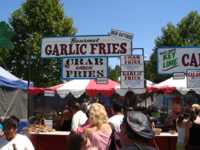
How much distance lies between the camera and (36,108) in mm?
31922

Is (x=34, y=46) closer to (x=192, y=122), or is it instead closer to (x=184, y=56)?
(x=184, y=56)

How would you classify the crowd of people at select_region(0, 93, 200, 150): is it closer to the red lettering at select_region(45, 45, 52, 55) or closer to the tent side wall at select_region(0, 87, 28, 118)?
the red lettering at select_region(45, 45, 52, 55)

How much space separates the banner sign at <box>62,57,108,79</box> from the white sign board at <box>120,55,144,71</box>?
0.60 metres

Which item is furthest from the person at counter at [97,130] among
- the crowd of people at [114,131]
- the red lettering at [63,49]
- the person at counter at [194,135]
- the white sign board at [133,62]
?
the red lettering at [63,49]

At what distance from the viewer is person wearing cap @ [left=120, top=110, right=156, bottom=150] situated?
3678 mm

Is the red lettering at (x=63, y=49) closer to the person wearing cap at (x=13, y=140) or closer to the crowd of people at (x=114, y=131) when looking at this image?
the crowd of people at (x=114, y=131)

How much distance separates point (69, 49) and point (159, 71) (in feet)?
9.14

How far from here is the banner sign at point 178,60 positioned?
1413cm

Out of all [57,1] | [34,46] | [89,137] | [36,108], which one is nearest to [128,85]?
[89,137]

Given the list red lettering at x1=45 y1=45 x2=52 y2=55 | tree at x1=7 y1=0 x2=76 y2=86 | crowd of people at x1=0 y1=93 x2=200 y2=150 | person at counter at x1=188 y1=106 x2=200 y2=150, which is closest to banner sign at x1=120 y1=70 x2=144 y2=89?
crowd of people at x1=0 y1=93 x2=200 y2=150

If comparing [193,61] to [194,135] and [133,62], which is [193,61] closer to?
[133,62]

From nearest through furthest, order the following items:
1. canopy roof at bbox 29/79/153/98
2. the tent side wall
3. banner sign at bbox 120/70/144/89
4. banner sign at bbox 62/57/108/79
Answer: banner sign at bbox 120/70/144/89 → banner sign at bbox 62/57/108/79 → the tent side wall → canopy roof at bbox 29/79/153/98

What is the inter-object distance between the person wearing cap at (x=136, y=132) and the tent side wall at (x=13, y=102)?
11741 mm

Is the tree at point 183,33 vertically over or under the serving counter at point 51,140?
over
